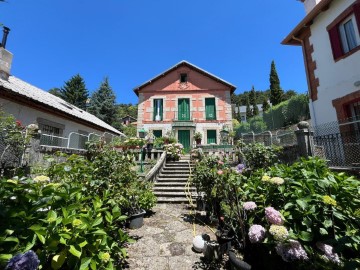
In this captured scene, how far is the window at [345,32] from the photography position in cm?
622

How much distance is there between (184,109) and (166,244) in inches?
593

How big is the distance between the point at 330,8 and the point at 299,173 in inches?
315

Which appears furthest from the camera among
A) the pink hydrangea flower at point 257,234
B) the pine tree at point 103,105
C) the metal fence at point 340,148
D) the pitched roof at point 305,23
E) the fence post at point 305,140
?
the pine tree at point 103,105

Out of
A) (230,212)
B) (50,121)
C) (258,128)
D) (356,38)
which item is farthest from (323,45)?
(258,128)

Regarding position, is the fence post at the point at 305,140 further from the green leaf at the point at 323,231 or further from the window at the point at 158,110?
the window at the point at 158,110

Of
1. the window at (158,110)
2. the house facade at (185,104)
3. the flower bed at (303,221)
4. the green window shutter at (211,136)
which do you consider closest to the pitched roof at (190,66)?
the house facade at (185,104)

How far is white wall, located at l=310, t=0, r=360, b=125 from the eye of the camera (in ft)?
20.8

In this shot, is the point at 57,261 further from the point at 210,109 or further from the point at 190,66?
the point at 190,66

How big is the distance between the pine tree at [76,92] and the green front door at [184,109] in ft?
86.1

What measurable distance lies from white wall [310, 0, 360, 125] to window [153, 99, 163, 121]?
12437 mm

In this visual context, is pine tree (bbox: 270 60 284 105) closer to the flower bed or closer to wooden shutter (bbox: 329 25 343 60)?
wooden shutter (bbox: 329 25 343 60)

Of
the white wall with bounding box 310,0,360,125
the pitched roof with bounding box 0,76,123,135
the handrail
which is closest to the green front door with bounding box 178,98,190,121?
the handrail

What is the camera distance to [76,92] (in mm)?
36000

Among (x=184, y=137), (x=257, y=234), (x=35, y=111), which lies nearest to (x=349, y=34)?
(x=257, y=234)
